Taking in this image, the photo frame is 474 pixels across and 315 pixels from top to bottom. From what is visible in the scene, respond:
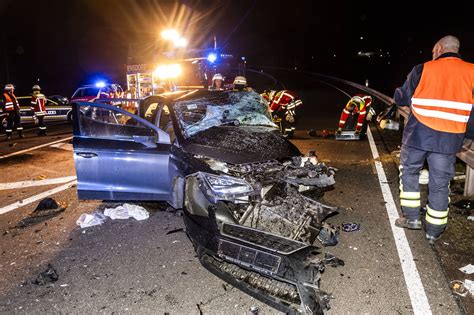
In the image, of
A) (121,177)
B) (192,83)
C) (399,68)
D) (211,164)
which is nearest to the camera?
(211,164)

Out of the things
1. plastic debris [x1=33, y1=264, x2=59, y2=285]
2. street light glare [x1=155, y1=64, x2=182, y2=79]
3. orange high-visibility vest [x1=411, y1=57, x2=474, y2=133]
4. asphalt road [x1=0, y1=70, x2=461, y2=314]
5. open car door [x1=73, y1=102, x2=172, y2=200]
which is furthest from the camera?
street light glare [x1=155, y1=64, x2=182, y2=79]

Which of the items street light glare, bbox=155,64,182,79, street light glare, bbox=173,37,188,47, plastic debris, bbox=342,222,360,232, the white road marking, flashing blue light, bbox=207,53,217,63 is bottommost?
plastic debris, bbox=342,222,360,232

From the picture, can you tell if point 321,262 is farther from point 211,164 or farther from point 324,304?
point 211,164

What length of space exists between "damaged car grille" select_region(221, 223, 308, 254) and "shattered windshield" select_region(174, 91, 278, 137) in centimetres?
182

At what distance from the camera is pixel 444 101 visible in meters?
4.23

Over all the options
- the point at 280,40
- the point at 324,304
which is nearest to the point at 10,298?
the point at 324,304

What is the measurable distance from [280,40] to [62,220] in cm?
7840

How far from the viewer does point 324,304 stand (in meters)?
3.11

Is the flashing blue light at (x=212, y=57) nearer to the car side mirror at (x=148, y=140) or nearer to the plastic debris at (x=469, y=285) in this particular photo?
the car side mirror at (x=148, y=140)

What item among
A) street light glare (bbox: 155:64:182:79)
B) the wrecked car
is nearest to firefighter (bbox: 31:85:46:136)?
street light glare (bbox: 155:64:182:79)

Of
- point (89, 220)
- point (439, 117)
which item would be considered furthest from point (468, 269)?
point (89, 220)

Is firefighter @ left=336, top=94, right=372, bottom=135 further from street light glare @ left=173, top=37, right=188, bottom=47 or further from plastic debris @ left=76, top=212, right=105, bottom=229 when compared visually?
street light glare @ left=173, top=37, right=188, bottom=47

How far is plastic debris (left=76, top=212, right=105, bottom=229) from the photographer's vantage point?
5.13m

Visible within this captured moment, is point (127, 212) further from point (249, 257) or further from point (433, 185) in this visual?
point (433, 185)
